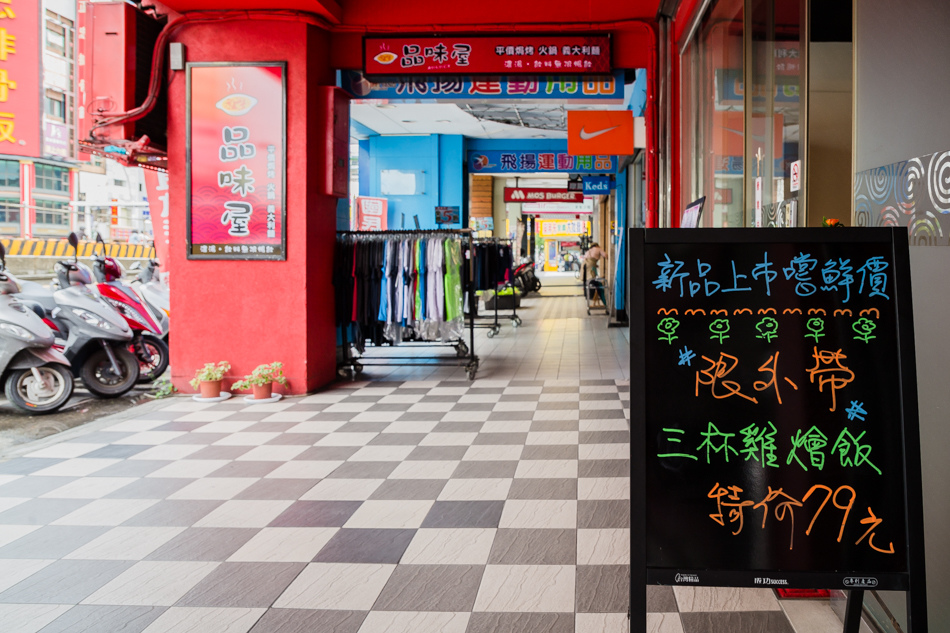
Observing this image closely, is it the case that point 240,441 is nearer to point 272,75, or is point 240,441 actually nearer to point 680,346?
point 272,75

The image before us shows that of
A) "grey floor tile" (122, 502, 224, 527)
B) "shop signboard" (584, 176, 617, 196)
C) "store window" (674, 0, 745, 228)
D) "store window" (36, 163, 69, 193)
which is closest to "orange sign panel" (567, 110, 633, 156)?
"store window" (674, 0, 745, 228)

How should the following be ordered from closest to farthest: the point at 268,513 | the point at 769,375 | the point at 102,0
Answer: the point at 769,375, the point at 268,513, the point at 102,0

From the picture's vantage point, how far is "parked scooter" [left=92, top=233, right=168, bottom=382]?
616 cm

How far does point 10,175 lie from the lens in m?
15.8

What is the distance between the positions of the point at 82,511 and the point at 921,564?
10.3 feet

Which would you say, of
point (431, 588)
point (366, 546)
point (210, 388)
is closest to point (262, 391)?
point (210, 388)

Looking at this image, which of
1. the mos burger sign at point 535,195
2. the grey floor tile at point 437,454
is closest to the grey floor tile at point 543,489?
the grey floor tile at point 437,454

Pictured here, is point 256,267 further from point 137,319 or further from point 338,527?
point 338,527

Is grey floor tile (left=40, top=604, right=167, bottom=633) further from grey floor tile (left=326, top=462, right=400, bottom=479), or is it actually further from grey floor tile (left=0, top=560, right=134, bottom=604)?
grey floor tile (left=326, top=462, right=400, bottom=479)

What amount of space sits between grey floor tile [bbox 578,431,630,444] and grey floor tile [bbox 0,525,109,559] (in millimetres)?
2603

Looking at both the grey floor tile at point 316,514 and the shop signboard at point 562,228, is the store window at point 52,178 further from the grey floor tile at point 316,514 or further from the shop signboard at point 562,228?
the shop signboard at point 562,228

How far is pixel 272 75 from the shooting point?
5.72 m

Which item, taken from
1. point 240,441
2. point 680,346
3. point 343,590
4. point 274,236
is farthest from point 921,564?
point 274,236

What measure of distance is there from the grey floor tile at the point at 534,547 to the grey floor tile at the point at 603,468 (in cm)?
81
